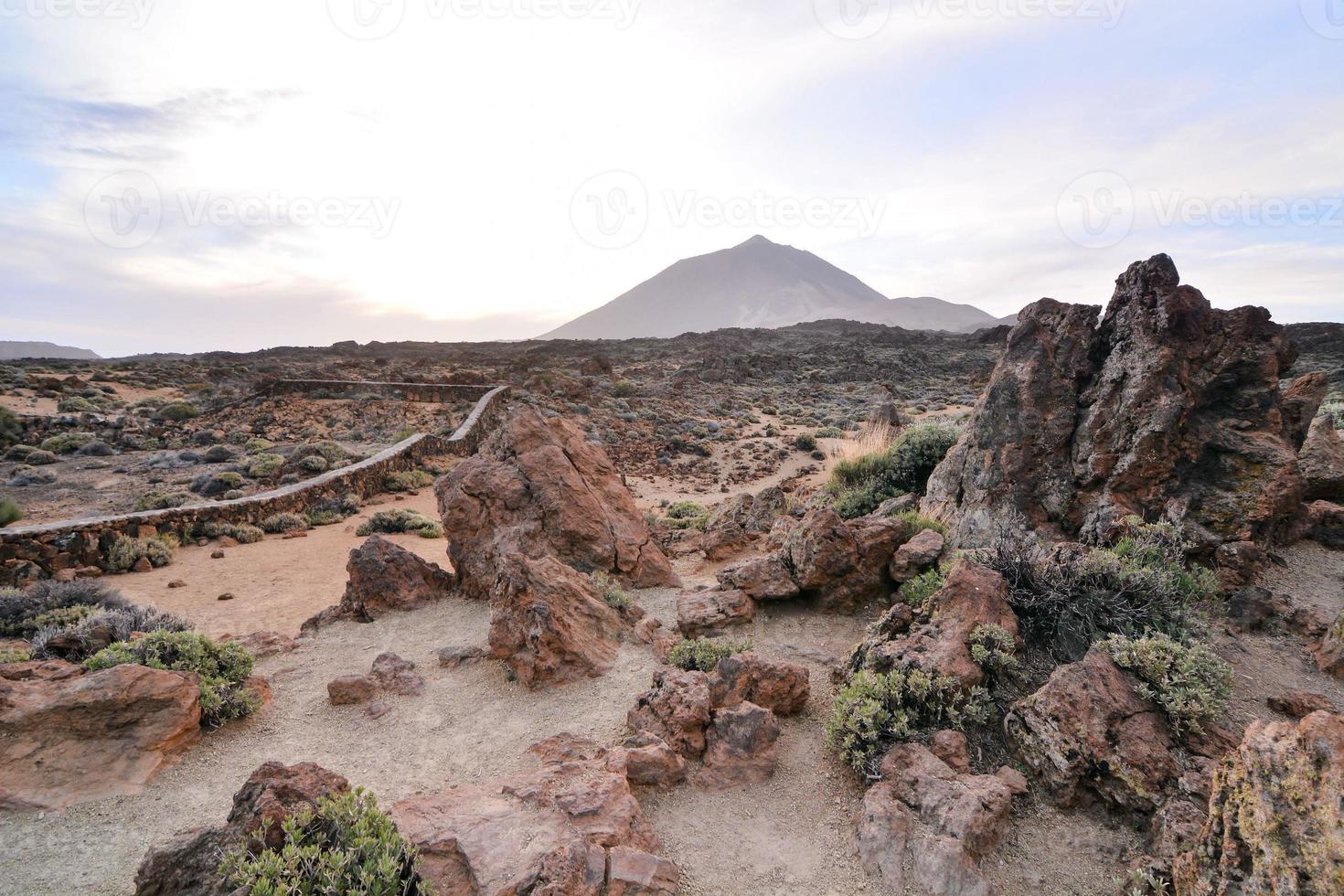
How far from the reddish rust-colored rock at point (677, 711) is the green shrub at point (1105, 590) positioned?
2.52m

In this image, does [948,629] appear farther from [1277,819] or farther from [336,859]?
[336,859]

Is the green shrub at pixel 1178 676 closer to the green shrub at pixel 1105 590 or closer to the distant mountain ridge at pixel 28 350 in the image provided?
the green shrub at pixel 1105 590

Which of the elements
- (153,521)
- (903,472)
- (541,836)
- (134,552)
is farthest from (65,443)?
(903,472)

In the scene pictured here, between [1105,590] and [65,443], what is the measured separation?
22371 millimetres

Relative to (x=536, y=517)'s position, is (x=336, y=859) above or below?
below

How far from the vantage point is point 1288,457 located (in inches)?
205

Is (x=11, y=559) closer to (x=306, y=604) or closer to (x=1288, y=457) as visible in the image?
(x=306, y=604)

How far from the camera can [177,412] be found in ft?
70.1

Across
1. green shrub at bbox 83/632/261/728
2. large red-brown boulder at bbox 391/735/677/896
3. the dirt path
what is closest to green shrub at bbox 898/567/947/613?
large red-brown boulder at bbox 391/735/677/896

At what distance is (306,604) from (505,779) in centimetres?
564

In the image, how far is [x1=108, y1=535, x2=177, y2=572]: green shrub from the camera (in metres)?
8.61

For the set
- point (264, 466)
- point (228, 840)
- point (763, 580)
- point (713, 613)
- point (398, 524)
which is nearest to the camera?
point (228, 840)

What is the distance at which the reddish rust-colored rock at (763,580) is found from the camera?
626 centimetres

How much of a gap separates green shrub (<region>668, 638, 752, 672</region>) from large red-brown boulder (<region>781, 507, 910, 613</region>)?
1322 millimetres
